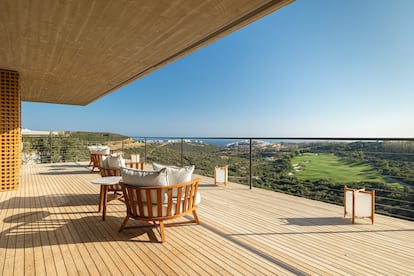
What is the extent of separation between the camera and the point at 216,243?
91.4 inches

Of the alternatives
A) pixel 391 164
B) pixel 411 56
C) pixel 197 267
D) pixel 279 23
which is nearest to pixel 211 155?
pixel 391 164

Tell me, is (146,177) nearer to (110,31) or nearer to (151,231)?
(151,231)

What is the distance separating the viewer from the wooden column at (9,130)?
4934mm

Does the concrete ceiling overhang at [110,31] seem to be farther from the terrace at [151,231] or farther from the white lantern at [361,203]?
the white lantern at [361,203]

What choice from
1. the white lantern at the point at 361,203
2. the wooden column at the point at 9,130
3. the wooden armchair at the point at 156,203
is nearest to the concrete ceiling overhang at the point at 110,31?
the wooden column at the point at 9,130

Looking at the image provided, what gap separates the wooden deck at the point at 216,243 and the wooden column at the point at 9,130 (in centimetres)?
171

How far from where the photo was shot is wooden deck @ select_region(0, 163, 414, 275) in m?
1.88

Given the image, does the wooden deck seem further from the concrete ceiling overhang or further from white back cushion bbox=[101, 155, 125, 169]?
the concrete ceiling overhang

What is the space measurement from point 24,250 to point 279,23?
1294 cm

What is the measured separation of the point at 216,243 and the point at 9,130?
5.42m

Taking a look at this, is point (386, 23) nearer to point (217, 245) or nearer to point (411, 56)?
point (411, 56)

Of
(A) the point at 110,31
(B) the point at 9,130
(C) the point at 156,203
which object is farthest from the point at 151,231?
(B) the point at 9,130

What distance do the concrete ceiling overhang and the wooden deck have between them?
8.33ft

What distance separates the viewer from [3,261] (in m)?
2.01
